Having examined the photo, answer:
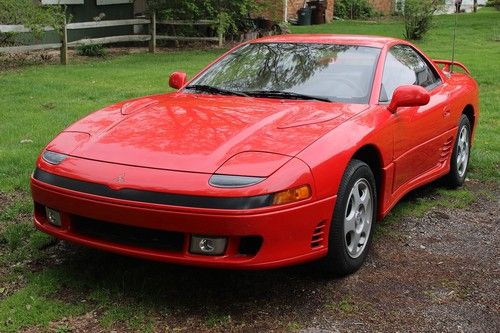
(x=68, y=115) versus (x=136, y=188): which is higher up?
(x=136, y=188)

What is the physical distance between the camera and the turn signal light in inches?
130

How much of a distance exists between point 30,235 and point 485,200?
366 centimetres

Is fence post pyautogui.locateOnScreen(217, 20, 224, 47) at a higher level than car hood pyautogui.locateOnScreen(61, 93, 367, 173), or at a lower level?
lower

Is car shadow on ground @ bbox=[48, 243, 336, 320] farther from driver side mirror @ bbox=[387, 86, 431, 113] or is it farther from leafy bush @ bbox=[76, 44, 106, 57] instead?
leafy bush @ bbox=[76, 44, 106, 57]

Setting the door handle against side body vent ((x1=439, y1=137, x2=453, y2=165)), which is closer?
the door handle

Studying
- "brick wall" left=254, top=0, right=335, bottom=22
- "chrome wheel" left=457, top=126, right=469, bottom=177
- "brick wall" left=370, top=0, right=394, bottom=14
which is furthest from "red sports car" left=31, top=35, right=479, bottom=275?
"brick wall" left=370, top=0, right=394, bottom=14

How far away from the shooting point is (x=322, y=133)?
3.74 meters

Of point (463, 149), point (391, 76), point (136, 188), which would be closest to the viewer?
point (136, 188)

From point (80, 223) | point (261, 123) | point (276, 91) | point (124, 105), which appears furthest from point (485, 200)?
point (80, 223)

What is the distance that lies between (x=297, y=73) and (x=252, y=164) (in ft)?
5.01

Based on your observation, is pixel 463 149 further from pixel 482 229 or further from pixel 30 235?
pixel 30 235

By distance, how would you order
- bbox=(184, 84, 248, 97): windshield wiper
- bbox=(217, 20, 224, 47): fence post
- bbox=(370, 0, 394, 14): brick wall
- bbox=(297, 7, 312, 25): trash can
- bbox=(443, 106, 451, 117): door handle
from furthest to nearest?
bbox=(370, 0, 394, 14): brick wall
bbox=(297, 7, 312, 25): trash can
bbox=(217, 20, 224, 47): fence post
bbox=(443, 106, 451, 117): door handle
bbox=(184, 84, 248, 97): windshield wiper

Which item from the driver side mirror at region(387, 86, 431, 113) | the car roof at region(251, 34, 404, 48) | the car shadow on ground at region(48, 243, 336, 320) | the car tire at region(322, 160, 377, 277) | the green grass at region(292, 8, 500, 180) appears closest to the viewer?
the car shadow on ground at region(48, 243, 336, 320)

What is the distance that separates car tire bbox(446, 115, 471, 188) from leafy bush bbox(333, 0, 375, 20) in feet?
81.4
